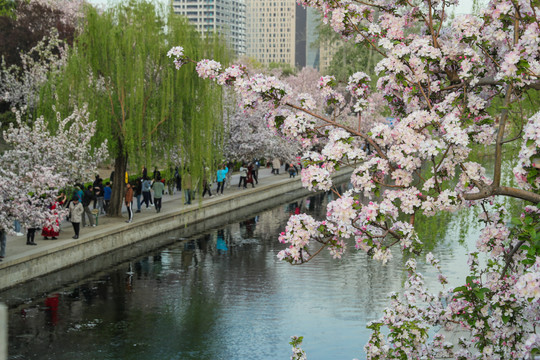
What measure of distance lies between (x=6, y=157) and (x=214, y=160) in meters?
11.4

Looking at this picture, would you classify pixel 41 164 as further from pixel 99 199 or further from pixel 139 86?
pixel 99 199

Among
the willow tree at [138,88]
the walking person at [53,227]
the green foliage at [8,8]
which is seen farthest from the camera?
the green foliage at [8,8]

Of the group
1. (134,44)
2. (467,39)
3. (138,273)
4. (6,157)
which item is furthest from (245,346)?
(134,44)

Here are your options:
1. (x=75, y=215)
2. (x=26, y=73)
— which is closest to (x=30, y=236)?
(x=75, y=215)

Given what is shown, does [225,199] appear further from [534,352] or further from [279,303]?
[534,352]

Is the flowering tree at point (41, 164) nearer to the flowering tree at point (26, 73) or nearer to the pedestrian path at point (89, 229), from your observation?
the pedestrian path at point (89, 229)

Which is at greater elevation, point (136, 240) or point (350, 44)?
point (350, 44)

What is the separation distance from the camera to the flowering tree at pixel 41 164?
65.2 feet

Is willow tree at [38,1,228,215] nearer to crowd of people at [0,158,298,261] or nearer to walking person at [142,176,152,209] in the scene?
crowd of people at [0,158,298,261]

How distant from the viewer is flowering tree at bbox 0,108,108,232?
19.9 metres

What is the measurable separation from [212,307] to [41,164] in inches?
322

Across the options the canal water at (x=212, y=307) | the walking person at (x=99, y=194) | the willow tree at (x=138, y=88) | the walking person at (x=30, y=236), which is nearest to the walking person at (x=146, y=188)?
the willow tree at (x=138, y=88)

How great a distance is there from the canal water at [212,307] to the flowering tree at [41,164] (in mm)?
Result: 2224

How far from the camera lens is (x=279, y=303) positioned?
19.3 meters
